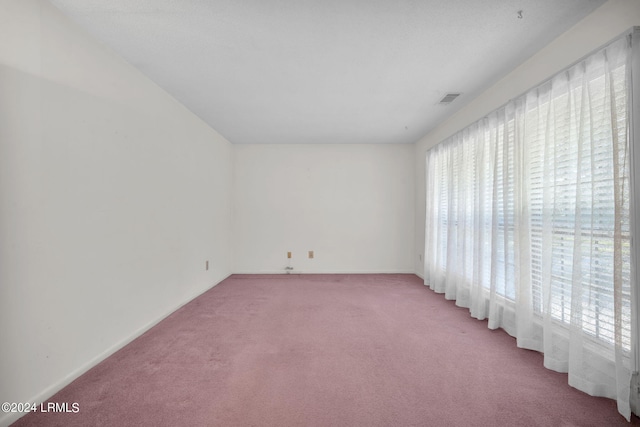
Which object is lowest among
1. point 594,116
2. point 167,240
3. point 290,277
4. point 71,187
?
point 290,277

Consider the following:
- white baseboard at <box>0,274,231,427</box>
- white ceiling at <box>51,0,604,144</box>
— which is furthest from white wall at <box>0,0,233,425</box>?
white ceiling at <box>51,0,604,144</box>

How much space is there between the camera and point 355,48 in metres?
1.98

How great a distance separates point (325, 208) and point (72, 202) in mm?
3632

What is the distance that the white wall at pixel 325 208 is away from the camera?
16.0 ft

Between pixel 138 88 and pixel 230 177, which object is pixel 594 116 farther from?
pixel 230 177

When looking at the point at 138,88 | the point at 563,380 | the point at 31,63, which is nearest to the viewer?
the point at 31,63

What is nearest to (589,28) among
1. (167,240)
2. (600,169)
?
(600,169)

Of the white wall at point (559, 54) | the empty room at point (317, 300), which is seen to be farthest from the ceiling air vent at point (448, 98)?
the white wall at point (559, 54)

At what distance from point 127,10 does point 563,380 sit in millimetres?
3747

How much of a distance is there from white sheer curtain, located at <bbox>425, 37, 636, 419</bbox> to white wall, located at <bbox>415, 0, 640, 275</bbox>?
0.32 feet

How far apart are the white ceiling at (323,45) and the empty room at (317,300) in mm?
19

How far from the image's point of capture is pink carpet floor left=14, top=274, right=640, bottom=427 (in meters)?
1.41

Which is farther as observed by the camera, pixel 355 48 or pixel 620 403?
pixel 355 48

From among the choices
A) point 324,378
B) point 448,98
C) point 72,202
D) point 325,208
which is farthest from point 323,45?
point 325,208
